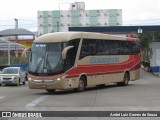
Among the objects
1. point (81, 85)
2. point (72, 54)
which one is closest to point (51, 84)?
point (72, 54)

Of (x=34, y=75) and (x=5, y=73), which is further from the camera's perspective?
(x=5, y=73)

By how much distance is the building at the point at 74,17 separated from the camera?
127 m

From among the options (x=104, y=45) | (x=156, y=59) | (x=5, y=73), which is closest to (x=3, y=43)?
(x=156, y=59)

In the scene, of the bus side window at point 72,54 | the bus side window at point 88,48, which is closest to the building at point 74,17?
the bus side window at point 88,48

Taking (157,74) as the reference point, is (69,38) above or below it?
above

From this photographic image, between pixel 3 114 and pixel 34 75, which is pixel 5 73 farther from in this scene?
pixel 3 114

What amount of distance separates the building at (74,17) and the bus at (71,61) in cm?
9732

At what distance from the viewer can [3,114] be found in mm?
7066

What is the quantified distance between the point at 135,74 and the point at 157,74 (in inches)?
1051

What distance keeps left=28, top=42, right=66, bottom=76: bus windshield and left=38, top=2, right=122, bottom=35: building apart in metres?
103

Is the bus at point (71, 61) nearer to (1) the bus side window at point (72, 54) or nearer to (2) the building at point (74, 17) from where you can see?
(1) the bus side window at point (72, 54)

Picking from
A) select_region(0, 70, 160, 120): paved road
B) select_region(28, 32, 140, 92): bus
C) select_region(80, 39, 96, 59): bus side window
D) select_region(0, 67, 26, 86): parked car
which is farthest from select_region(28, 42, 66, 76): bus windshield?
select_region(0, 67, 26, 86): parked car

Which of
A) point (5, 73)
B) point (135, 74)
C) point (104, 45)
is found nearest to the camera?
point (104, 45)

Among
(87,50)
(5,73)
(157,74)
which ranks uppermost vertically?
(87,50)
